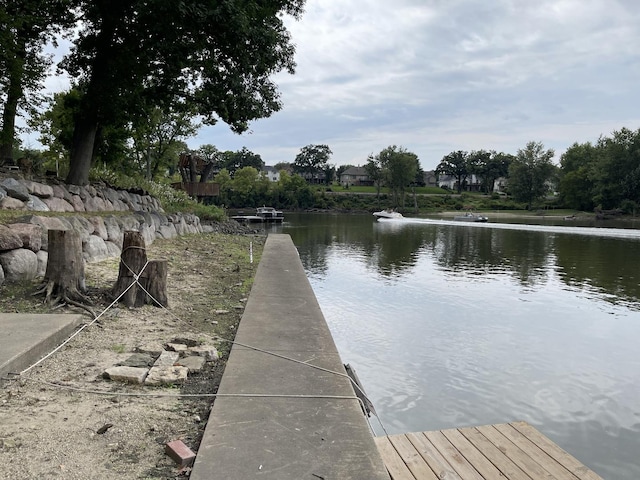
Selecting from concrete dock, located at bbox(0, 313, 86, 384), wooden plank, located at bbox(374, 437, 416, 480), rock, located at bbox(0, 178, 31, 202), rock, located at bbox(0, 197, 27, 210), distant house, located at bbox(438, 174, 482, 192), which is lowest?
wooden plank, located at bbox(374, 437, 416, 480)

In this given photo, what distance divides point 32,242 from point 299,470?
235 inches

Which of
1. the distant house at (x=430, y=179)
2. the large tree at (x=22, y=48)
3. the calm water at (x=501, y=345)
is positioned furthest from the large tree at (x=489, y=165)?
the large tree at (x=22, y=48)

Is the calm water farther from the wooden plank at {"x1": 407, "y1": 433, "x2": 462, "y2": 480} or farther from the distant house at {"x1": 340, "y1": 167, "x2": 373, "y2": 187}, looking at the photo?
the distant house at {"x1": 340, "y1": 167, "x2": 373, "y2": 187}

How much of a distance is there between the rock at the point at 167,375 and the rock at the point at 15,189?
720cm

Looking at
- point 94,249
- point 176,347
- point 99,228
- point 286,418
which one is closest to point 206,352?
point 176,347

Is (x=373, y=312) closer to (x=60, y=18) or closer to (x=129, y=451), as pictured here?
(x=129, y=451)

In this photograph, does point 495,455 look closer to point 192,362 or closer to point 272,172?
point 192,362

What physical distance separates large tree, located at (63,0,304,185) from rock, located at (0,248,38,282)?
7.03 m

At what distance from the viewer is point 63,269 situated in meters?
6.22

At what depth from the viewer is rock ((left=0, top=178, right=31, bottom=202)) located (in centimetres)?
937

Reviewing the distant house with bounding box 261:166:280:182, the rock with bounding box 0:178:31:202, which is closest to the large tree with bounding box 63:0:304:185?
the rock with bounding box 0:178:31:202

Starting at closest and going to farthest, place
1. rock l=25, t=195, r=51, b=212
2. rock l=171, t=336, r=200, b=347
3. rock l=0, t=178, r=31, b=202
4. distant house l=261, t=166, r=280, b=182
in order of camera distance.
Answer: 1. rock l=171, t=336, r=200, b=347
2. rock l=0, t=178, r=31, b=202
3. rock l=25, t=195, r=51, b=212
4. distant house l=261, t=166, r=280, b=182

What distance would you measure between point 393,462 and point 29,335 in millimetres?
3506

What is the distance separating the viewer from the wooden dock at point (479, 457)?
3836 millimetres
